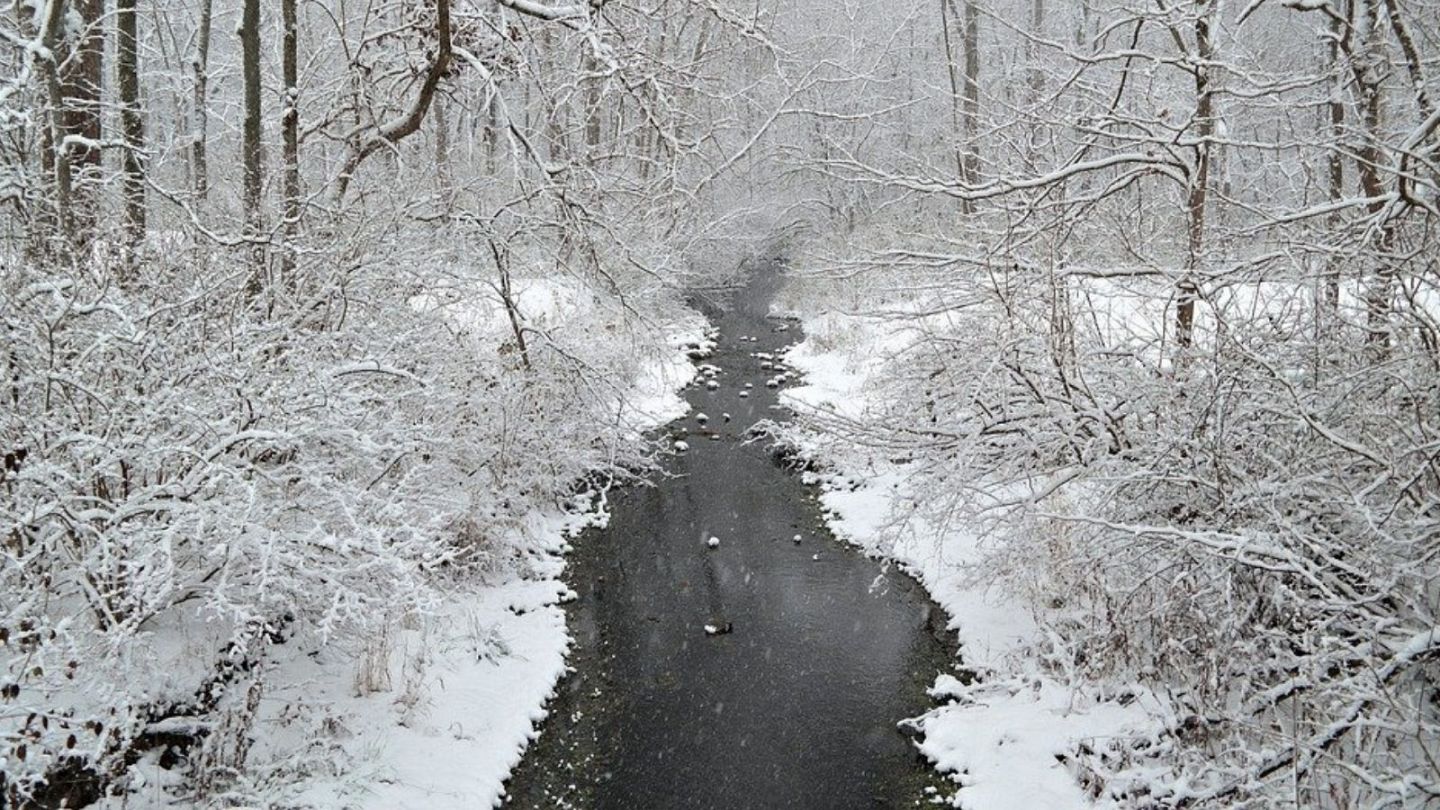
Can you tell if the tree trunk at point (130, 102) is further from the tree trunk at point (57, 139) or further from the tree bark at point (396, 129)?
the tree bark at point (396, 129)

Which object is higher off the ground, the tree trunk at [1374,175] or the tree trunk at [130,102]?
the tree trunk at [130,102]

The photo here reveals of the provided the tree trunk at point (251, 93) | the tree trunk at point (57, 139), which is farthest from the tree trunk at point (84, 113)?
the tree trunk at point (251, 93)

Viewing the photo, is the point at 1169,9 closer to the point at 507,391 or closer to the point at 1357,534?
the point at 1357,534

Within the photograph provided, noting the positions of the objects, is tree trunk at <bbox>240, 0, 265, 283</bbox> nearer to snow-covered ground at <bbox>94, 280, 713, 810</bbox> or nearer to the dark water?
snow-covered ground at <bbox>94, 280, 713, 810</bbox>

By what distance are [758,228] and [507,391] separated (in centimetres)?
1976

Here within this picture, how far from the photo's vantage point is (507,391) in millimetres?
8820

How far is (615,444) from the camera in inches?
379

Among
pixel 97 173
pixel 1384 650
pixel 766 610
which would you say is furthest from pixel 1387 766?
pixel 97 173

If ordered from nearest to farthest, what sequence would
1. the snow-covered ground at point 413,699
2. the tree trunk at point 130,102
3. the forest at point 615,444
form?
the forest at point 615,444 → the snow-covered ground at point 413,699 → the tree trunk at point 130,102

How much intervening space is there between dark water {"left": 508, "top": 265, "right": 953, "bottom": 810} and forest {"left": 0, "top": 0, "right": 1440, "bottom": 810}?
9.1 inches

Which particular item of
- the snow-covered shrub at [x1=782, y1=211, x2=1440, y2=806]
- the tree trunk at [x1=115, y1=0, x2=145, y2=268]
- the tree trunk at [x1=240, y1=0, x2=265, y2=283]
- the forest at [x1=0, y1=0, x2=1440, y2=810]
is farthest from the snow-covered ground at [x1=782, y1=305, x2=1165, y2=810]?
the tree trunk at [x1=115, y1=0, x2=145, y2=268]

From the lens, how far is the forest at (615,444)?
3.94m

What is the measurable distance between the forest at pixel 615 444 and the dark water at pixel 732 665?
9.1 inches

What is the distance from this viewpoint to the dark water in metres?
5.59
